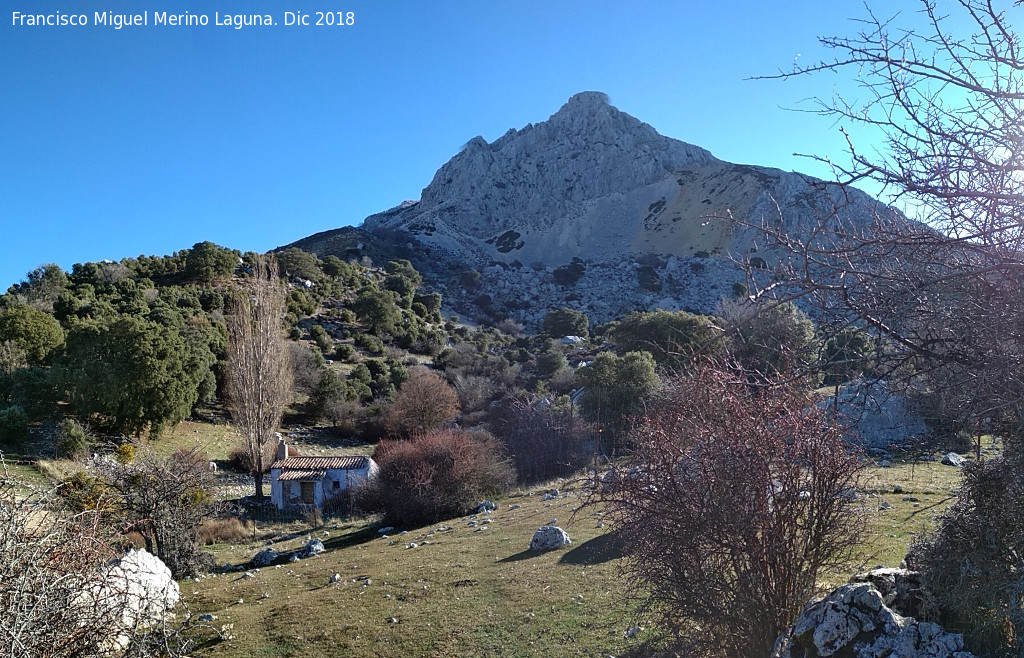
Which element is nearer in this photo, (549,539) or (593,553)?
(593,553)

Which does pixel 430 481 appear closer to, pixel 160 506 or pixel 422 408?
pixel 160 506

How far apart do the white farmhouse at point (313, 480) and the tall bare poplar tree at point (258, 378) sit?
3.15 feet

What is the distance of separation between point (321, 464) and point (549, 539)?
46.2 feet

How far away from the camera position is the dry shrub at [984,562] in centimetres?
337

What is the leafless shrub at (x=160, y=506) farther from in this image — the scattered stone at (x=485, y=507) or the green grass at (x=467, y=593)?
the scattered stone at (x=485, y=507)

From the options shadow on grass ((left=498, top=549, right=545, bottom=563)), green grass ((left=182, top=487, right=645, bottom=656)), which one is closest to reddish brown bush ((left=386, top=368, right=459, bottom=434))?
green grass ((left=182, top=487, right=645, bottom=656))

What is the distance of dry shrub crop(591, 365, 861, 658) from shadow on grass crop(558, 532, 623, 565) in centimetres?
529

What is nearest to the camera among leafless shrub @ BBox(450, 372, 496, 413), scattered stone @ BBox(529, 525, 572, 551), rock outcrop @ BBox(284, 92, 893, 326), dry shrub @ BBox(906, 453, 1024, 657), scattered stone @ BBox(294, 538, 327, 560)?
dry shrub @ BBox(906, 453, 1024, 657)

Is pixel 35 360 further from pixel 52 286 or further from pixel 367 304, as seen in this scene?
pixel 367 304

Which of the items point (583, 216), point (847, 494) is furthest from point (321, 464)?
point (583, 216)

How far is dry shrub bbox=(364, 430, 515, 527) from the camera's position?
18.4 meters

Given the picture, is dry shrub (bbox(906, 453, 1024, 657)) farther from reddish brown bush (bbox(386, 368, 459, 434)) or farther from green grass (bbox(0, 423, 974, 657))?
reddish brown bush (bbox(386, 368, 459, 434))

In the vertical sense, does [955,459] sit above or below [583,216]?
below

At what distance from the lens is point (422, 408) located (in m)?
29.6
